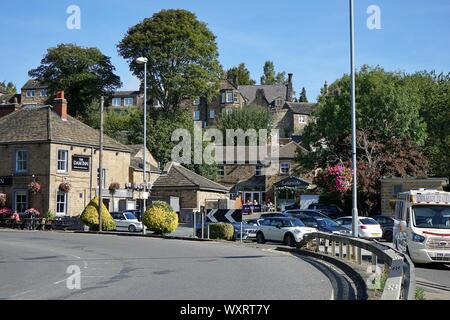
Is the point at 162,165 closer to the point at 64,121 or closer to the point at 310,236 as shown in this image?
the point at 64,121

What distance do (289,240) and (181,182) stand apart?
2700 cm

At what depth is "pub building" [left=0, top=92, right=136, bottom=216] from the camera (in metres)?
45.7

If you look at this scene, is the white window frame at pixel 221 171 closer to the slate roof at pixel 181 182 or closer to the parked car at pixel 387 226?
the slate roof at pixel 181 182

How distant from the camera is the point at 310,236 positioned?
24.5m

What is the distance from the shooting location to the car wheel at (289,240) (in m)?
29.1

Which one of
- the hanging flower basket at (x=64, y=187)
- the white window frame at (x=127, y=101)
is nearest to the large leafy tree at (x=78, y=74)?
the hanging flower basket at (x=64, y=187)

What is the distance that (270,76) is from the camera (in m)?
142

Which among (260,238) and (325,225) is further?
(325,225)

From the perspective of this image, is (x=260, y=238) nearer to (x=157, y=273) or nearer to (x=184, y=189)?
(x=157, y=273)

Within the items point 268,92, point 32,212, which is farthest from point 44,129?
point 268,92

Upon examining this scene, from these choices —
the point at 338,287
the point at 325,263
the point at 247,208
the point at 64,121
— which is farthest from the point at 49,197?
the point at 338,287

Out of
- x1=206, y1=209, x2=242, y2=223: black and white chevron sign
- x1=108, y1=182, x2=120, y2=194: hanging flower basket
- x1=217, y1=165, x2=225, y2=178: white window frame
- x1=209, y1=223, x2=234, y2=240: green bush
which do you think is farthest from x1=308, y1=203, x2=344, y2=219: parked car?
x1=217, y1=165, x2=225, y2=178: white window frame
